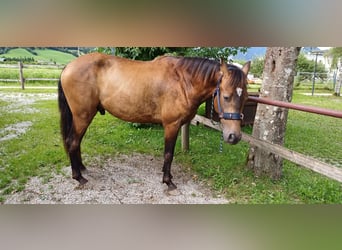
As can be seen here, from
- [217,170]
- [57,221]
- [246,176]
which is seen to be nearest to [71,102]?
[57,221]

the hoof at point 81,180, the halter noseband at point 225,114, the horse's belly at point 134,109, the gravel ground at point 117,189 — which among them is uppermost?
the halter noseband at point 225,114

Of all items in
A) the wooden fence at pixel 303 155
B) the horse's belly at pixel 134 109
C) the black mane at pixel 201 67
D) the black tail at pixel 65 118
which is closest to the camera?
the wooden fence at pixel 303 155

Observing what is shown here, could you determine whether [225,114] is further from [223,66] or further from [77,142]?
[77,142]

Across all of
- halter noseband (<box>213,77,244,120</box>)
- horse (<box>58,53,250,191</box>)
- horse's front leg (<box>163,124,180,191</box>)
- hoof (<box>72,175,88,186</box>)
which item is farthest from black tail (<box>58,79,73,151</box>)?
halter noseband (<box>213,77,244,120</box>)

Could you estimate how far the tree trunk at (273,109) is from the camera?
1498 millimetres

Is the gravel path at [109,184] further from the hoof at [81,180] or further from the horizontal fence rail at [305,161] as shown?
the horizontal fence rail at [305,161]

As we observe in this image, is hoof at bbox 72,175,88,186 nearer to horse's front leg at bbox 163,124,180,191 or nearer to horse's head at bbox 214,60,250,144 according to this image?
horse's front leg at bbox 163,124,180,191

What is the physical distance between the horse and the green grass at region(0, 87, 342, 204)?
345 millimetres

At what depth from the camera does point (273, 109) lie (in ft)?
5.14

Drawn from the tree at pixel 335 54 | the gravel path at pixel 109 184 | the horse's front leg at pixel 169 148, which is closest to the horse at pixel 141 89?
the horse's front leg at pixel 169 148

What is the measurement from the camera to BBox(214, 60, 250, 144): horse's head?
4.00ft

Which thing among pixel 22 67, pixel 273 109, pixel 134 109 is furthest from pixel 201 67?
pixel 22 67

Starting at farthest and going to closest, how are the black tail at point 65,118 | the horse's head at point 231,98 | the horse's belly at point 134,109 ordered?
the black tail at point 65,118 → the horse's belly at point 134,109 → the horse's head at point 231,98

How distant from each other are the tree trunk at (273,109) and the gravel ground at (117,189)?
38 cm
